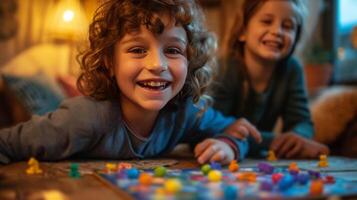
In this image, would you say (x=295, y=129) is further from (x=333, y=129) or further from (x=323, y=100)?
(x=323, y=100)

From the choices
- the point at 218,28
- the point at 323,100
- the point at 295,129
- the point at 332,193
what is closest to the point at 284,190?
the point at 332,193

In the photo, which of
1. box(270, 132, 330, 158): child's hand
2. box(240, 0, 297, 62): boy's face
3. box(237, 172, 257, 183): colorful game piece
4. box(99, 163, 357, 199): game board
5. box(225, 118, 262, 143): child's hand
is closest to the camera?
box(99, 163, 357, 199): game board

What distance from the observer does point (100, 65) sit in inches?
43.2

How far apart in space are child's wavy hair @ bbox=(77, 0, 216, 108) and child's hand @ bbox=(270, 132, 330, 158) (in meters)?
0.34

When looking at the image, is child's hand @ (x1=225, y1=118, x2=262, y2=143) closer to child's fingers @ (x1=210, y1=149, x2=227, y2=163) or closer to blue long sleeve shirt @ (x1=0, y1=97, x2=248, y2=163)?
blue long sleeve shirt @ (x1=0, y1=97, x2=248, y2=163)

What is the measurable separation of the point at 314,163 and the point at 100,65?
0.66 meters

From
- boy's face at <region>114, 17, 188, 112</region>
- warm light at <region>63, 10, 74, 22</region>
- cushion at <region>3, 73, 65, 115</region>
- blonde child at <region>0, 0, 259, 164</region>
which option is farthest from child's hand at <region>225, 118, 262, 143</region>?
warm light at <region>63, 10, 74, 22</region>

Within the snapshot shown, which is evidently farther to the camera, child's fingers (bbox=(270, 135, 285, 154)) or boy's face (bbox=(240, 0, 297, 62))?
boy's face (bbox=(240, 0, 297, 62))

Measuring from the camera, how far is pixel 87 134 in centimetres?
104

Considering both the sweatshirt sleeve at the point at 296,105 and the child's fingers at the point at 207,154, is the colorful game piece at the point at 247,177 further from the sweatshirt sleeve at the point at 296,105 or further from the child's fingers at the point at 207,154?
the sweatshirt sleeve at the point at 296,105

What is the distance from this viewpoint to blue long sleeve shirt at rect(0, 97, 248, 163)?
40.4 inches

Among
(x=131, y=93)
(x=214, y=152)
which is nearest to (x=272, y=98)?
(x=214, y=152)

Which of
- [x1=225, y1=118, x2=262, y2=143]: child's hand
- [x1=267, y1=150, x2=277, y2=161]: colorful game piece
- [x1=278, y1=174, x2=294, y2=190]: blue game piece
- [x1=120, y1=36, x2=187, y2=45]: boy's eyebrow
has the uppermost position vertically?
[x1=120, y1=36, x2=187, y2=45]: boy's eyebrow

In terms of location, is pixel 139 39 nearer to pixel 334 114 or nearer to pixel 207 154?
pixel 207 154
